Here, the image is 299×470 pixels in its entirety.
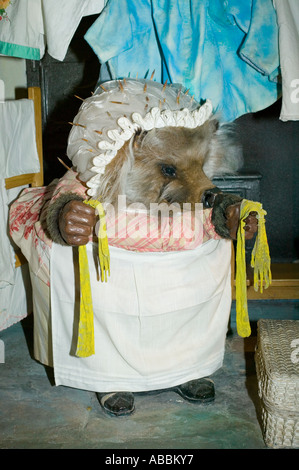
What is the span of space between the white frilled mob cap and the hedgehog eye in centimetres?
11

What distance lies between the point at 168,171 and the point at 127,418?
75 centimetres

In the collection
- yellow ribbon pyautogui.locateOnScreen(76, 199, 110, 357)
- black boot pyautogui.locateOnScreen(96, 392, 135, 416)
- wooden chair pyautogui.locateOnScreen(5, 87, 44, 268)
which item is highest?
wooden chair pyautogui.locateOnScreen(5, 87, 44, 268)

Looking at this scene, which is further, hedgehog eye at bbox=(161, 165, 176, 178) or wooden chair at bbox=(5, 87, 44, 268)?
wooden chair at bbox=(5, 87, 44, 268)

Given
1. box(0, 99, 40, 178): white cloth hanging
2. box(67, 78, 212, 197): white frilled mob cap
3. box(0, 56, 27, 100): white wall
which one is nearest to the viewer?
box(67, 78, 212, 197): white frilled mob cap

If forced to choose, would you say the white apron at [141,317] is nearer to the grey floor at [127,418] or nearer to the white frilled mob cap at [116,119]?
the grey floor at [127,418]

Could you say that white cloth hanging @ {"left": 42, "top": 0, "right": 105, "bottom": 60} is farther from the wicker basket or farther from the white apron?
the wicker basket

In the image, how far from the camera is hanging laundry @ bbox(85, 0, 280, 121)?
151 cm

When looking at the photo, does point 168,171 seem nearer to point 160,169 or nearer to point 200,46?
point 160,169

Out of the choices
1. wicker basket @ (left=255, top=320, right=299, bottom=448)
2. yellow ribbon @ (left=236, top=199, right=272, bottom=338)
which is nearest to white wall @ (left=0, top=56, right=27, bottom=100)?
yellow ribbon @ (left=236, top=199, right=272, bottom=338)

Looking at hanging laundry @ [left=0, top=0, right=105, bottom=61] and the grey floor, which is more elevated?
hanging laundry @ [left=0, top=0, right=105, bottom=61]

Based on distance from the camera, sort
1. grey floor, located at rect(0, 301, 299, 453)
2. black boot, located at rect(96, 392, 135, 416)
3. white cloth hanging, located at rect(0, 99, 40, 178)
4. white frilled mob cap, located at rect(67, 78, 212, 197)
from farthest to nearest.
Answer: white cloth hanging, located at rect(0, 99, 40, 178) < black boot, located at rect(96, 392, 135, 416) < grey floor, located at rect(0, 301, 299, 453) < white frilled mob cap, located at rect(67, 78, 212, 197)

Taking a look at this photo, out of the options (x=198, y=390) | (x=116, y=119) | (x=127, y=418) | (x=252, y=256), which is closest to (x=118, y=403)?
(x=127, y=418)

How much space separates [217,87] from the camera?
→ 1555 millimetres

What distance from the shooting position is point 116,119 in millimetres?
1265
